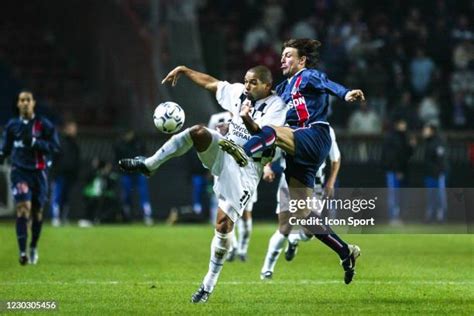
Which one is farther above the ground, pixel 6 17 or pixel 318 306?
pixel 6 17

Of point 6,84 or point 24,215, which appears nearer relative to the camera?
point 24,215

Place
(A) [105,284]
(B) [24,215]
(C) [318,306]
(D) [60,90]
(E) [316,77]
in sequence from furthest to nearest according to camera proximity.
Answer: (D) [60,90], (B) [24,215], (A) [105,284], (E) [316,77], (C) [318,306]

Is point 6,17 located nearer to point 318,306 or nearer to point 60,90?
point 60,90

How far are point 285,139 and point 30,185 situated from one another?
5.18 m

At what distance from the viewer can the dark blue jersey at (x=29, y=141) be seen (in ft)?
51.0

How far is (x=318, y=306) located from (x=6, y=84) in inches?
730

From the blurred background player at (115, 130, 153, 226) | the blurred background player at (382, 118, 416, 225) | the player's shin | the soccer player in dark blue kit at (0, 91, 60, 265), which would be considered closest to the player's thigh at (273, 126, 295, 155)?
the player's shin

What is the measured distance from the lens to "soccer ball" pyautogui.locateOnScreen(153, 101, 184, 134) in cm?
1130

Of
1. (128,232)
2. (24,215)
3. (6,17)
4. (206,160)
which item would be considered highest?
(6,17)

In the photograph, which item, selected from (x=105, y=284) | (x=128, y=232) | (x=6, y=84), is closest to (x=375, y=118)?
(x=128, y=232)

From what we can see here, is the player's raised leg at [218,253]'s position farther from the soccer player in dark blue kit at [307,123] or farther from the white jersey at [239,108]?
the soccer player in dark blue kit at [307,123]

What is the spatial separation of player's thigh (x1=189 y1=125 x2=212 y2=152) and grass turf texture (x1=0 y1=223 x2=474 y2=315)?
152 cm

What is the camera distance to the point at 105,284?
1309 centimetres

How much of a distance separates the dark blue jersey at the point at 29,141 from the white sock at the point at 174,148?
15.6 ft
